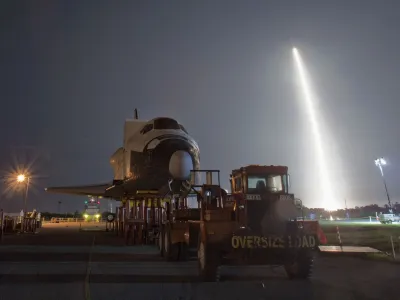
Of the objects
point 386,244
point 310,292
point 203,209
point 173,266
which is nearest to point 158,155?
point 173,266

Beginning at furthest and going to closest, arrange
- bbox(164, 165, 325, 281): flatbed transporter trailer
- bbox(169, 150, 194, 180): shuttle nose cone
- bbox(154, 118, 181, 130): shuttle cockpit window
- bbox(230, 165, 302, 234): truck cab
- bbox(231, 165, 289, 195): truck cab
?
1. bbox(154, 118, 181, 130): shuttle cockpit window
2. bbox(169, 150, 194, 180): shuttle nose cone
3. bbox(231, 165, 289, 195): truck cab
4. bbox(230, 165, 302, 234): truck cab
5. bbox(164, 165, 325, 281): flatbed transporter trailer

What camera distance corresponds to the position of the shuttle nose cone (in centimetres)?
1630

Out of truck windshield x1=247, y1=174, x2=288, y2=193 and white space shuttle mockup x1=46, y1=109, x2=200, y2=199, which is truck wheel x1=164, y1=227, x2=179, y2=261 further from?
truck windshield x1=247, y1=174, x2=288, y2=193

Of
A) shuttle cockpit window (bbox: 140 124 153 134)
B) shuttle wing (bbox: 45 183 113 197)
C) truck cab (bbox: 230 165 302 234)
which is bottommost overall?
truck cab (bbox: 230 165 302 234)

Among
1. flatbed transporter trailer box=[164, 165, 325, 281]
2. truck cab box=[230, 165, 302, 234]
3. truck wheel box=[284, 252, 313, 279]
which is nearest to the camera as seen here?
flatbed transporter trailer box=[164, 165, 325, 281]

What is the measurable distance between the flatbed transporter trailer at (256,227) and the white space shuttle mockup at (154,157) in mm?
5850

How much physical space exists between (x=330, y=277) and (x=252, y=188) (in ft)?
10.5

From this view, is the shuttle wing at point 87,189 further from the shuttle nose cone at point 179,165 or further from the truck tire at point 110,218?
the shuttle nose cone at point 179,165

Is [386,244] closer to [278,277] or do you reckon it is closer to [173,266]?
[278,277]

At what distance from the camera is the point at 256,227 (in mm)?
9602

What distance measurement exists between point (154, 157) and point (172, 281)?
849 cm

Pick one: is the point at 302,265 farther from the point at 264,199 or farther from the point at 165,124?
the point at 165,124

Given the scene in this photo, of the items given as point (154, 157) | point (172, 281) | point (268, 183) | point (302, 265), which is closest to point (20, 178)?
point (154, 157)

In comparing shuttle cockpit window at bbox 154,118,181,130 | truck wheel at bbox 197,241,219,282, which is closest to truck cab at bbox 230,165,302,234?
truck wheel at bbox 197,241,219,282
